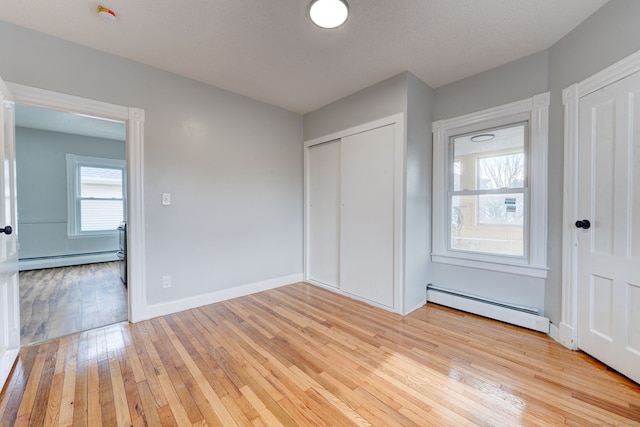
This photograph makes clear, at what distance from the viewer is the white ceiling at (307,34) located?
1819 mm

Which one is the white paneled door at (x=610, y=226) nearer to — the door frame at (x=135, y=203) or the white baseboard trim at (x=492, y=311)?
the white baseboard trim at (x=492, y=311)

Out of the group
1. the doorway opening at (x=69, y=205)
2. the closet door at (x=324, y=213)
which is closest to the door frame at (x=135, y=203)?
the doorway opening at (x=69, y=205)

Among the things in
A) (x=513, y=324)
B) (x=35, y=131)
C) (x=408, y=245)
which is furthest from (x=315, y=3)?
(x=35, y=131)

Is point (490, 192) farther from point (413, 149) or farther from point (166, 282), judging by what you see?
point (166, 282)

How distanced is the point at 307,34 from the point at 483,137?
2.03 metres

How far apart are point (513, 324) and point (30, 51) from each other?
468cm

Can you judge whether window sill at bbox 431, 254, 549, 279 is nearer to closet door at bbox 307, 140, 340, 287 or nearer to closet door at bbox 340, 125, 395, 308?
closet door at bbox 340, 125, 395, 308

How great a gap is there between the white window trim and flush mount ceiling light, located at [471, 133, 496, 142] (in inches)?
3.1

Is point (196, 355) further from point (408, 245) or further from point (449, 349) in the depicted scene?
point (408, 245)

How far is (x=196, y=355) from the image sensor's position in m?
1.96

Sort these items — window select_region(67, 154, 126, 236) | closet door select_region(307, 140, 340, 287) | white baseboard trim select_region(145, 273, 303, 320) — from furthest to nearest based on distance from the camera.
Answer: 1. window select_region(67, 154, 126, 236)
2. closet door select_region(307, 140, 340, 287)
3. white baseboard trim select_region(145, 273, 303, 320)

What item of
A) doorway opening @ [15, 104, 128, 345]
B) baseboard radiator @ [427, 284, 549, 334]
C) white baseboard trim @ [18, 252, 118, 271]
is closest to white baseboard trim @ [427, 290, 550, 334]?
baseboard radiator @ [427, 284, 549, 334]

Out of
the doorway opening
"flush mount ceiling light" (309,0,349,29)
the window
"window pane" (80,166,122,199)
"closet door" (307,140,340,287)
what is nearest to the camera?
"flush mount ceiling light" (309,0,349,29)

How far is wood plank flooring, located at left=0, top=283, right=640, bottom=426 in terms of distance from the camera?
1388 mm
